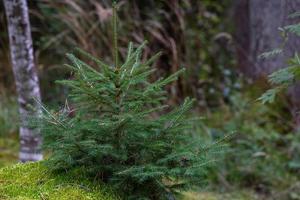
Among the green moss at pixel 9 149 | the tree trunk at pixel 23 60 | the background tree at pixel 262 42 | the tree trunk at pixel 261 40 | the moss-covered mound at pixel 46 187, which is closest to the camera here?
the moss-covered mound at pixel 46 187

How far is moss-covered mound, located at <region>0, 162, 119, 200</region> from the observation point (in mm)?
2645

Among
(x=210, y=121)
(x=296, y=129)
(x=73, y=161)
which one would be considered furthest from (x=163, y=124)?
(x=210, y=121)

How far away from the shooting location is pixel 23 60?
13.9ft

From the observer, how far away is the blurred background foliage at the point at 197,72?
551 cm

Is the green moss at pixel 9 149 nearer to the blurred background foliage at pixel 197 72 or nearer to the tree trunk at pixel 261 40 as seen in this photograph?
the blurred background foliage at pixel 197 72

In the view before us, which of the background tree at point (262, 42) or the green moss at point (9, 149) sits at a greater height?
the background tree at point (262, 42)

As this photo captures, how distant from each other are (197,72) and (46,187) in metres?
4.59

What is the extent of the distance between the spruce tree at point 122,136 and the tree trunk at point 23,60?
4.51 ft

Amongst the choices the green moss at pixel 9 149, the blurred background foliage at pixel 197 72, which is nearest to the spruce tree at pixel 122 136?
the blurred background foliage at pixel 197 72

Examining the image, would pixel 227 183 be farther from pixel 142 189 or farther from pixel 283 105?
pixel 142 189

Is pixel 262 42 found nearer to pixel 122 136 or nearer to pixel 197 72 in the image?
pixel 197 72

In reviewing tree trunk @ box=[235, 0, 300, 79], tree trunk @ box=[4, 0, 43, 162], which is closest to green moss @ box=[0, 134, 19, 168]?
tree trunk @ box=[4, 0, 43, 162]

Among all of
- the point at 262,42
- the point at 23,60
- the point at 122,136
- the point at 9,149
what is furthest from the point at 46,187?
the point at 262,42

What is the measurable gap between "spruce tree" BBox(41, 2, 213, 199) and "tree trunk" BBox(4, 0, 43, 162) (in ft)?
4.51
